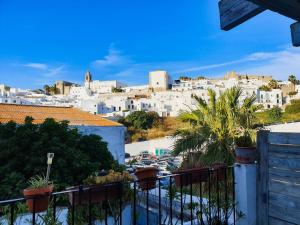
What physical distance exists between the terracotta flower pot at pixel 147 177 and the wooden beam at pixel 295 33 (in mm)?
1523

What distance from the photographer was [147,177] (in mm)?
2416

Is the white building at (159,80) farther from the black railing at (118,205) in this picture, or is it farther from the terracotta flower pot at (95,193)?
the terracotta flower pot at (95,193)

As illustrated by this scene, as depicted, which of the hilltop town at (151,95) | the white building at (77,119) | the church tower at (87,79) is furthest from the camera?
the church tower at (87,79)

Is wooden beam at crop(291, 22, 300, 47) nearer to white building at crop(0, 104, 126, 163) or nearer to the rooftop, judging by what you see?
white building at crop(0, 104, 126, 163)

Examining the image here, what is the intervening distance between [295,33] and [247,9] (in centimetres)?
61

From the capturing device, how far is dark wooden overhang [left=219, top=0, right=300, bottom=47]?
4.64ft

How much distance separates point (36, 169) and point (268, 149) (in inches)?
220

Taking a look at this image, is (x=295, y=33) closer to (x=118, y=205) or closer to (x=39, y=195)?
(x=118, y=205)

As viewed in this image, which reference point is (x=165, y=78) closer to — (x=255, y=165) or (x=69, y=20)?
(x=69, y=20)

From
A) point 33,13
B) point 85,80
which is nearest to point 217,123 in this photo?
point 33,13

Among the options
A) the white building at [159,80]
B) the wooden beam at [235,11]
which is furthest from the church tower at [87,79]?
the wooden beam at [235,11]

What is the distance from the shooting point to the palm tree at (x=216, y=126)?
6.21 m

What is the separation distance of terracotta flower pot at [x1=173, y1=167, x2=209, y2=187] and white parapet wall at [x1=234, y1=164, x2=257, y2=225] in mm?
363

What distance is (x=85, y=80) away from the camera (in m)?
88.9
